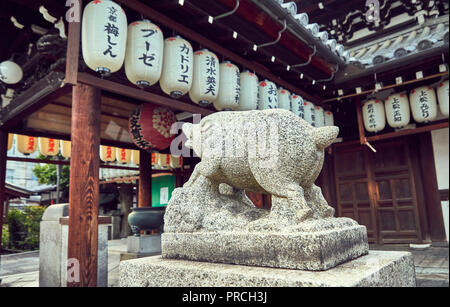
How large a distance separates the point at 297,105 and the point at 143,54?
3086 mm

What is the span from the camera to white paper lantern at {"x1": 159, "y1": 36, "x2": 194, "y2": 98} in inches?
137

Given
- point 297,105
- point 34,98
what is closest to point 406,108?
point 297,105

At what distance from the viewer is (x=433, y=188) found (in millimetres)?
6266

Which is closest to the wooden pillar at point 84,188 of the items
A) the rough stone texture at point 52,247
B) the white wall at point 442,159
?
the rough stone texture at point 52,247

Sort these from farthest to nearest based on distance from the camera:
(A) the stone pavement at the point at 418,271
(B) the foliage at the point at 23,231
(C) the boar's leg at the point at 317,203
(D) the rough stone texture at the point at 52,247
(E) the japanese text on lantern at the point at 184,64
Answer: (B) the foliage at the point at 23,231 < (D) the rough stone texture at the point at 52,247 < (A) the stone pavement at the point at 418,271 < (E) the japanese text on lantern at the point at 184,64 < (C) the boar's leg at the point at 317,203

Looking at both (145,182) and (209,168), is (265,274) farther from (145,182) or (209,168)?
(145,182)

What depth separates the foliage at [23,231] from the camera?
10554 millimetres

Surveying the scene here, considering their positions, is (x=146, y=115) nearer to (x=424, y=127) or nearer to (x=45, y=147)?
(x=45, y=147)

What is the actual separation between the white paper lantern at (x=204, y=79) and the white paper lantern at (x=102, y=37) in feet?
3.41

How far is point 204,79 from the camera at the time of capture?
379cm

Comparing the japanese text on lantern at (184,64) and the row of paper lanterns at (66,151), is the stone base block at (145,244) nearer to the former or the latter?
the row of paper lanterns at (66,151)

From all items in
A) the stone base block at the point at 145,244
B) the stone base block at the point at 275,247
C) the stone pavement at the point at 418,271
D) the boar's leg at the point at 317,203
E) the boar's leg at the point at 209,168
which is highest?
the boar's leg at the point at 209,168

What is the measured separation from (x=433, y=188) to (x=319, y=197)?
558 cm

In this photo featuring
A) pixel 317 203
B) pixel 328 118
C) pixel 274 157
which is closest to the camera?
pixel 274 157
